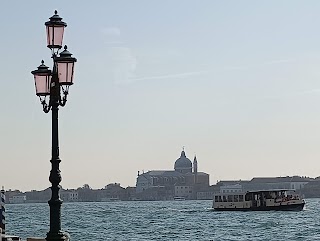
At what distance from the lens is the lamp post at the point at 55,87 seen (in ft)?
34.7

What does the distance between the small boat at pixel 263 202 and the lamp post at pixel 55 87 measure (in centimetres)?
7760

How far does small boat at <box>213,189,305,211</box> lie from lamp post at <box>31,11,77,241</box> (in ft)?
255

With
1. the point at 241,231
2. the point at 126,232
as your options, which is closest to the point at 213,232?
the point at 241,231

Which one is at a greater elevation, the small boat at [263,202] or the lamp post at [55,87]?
the small boat at [263,202]

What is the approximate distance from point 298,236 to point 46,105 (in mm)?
36819

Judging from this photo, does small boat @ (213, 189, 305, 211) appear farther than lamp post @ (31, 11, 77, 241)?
Yes

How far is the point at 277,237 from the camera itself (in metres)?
45.2

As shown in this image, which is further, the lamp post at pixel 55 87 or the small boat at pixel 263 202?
the small boat at pixel 263 202

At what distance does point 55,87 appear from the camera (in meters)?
10.7

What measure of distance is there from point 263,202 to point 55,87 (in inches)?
3200

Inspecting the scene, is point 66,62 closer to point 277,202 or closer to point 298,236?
point 298,236

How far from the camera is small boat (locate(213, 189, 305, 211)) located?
87.2 metres

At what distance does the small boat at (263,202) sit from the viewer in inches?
3433

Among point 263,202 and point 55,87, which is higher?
point 263,202
